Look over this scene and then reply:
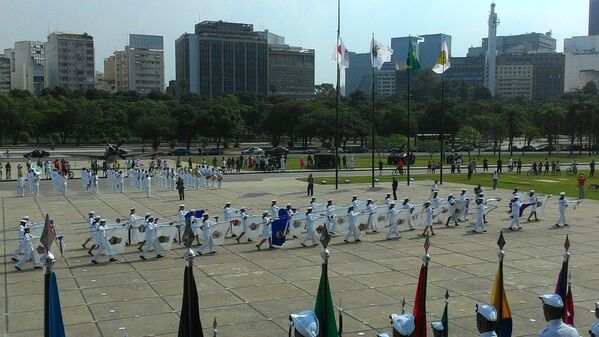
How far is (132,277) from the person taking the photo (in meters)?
16.4

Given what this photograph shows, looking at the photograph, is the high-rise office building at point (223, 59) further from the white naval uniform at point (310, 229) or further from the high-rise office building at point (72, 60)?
the white naval uniform at point (310, 229)

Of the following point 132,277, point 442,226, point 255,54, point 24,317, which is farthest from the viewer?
point 255,54

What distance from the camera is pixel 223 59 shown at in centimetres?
19212

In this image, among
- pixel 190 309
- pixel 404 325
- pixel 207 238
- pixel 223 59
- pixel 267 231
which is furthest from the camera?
pixel 223 59

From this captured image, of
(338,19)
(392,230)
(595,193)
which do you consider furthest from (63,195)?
(595,193)

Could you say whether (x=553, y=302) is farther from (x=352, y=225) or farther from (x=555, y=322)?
(x=352, y=225)

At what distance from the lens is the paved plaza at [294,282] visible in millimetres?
12727

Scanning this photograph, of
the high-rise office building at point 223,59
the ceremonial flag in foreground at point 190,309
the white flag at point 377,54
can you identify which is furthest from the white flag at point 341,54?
the high-rise office building at point 223,59

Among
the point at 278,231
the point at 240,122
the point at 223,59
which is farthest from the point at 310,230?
the point at 223,59

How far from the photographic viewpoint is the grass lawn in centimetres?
3962

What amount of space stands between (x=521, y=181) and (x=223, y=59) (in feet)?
509

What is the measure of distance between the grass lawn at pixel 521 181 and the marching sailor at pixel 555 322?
33.0 metres

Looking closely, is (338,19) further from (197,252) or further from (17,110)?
(17,110)

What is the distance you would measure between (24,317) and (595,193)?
3401cm
